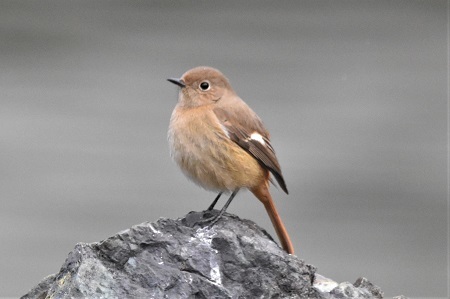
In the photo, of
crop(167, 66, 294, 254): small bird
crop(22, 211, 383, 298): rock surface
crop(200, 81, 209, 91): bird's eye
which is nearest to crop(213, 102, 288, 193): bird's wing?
crop(167, 66, 294, 254): small bird

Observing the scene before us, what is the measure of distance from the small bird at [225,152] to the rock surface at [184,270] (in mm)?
1139

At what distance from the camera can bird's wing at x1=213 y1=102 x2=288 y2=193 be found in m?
3.78

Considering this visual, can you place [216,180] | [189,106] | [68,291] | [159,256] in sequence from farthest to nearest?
[189,106] < [216,180] < [159,256] < [68,291]

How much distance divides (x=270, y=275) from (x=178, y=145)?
61.7 inches

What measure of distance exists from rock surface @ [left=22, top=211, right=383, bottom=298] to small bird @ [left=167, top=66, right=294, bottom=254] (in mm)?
1139

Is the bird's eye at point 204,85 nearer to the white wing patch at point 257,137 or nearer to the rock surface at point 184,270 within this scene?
the white wing patch at point 257,137

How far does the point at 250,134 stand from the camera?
12.8 feet

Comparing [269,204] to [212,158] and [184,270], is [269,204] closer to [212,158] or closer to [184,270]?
[212,158]

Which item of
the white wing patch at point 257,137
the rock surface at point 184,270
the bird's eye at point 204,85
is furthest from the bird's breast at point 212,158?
the rock surface at point 184,270

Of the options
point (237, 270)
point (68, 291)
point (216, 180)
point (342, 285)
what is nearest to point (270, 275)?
point (237, 270)

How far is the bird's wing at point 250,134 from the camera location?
3.78m

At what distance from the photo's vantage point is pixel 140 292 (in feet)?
7.16

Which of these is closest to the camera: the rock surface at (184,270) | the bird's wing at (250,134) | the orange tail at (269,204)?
the rock surface at (184,270)

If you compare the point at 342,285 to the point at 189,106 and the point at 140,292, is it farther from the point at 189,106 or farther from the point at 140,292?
the point at 189,106
